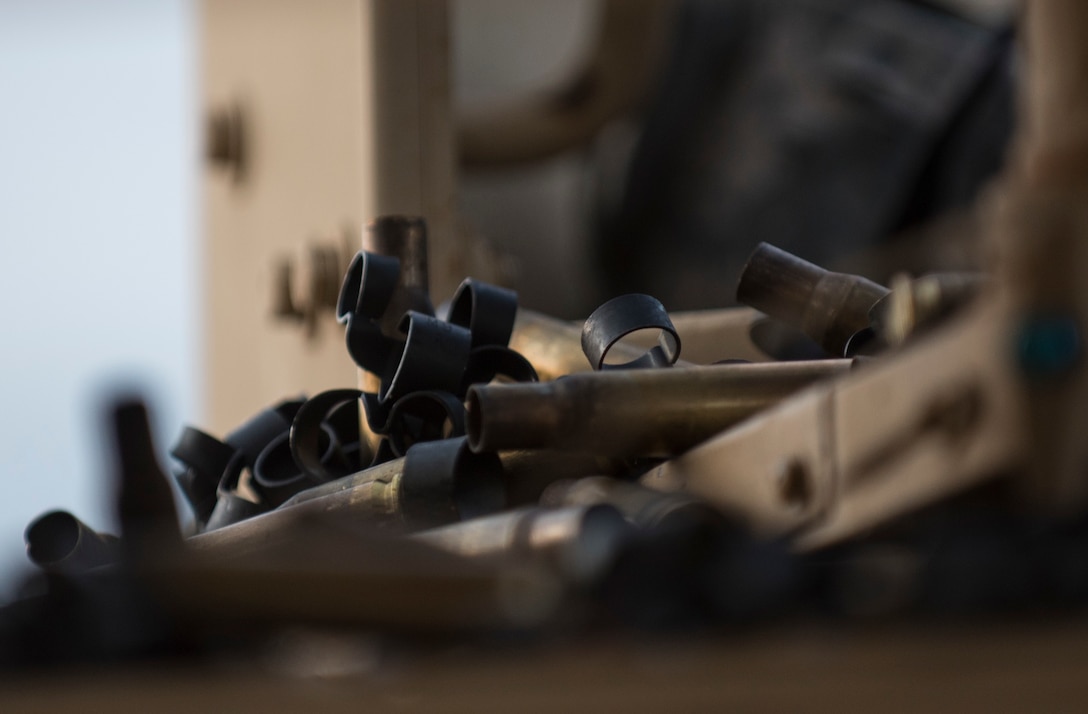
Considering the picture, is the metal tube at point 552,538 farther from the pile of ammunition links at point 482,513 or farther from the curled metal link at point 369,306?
the curled metal link at point 369,306

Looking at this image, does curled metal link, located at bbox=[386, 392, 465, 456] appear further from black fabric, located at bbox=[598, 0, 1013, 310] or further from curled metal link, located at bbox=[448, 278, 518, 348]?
black fabric, located at bbox=[598, 0, 1013, 310]

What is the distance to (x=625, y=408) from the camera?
588 millimetres

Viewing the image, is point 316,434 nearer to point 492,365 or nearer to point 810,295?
point 492,365

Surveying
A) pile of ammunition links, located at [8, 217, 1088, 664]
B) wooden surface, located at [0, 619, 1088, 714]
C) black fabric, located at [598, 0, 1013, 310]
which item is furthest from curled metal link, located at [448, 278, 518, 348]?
black fabric, located at [598, 0, 1013, 310]

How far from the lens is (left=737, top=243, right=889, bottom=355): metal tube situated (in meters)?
0.76

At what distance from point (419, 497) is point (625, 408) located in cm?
10

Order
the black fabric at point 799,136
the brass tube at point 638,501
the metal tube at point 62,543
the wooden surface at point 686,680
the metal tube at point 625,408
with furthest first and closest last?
1. the black fabric at point 799,136
2. the metal tube at point 62,543
3. the metal tube at point 625,408
4. the brass tube at point 638,501
5. the wooden surface at point 686,680

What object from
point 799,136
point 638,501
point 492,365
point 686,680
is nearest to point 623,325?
point 492,365

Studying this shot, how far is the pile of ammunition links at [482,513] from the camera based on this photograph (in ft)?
1.23

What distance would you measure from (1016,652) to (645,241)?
3.13 meters

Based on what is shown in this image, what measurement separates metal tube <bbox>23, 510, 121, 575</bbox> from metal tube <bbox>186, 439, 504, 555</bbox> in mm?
61

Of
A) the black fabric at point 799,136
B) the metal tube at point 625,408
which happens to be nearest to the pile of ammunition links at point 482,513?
the metal tube at point 625,408

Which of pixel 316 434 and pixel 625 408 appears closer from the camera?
pixel 625 408

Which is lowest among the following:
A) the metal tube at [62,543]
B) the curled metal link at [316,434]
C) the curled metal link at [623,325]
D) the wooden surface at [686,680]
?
the metal tube at [62,543]
